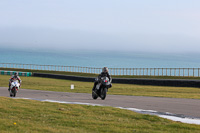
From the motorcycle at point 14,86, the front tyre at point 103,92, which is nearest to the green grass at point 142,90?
the front tyre at point 103,92

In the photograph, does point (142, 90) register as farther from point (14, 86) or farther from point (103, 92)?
point (14, 86)

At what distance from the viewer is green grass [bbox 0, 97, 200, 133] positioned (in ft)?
31.0

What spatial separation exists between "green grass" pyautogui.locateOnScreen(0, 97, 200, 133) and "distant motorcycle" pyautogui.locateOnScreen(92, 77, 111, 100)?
4229 millimetres

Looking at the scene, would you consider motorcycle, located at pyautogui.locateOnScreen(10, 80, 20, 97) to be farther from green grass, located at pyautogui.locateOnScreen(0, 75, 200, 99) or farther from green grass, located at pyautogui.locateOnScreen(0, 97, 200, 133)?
green grass, located at pyautogui.locateOnScreen(0, 75, 200, 99)

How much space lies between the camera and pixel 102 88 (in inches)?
713

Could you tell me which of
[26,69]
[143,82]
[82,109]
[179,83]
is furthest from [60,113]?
[26,69]

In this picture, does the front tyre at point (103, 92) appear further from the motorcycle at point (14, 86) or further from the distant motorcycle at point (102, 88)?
the motorcycle at point (14, 86)

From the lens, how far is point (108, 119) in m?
11.1

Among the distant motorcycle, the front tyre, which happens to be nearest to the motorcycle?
the distant motorcycle

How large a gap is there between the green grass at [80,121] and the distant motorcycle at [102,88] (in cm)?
423

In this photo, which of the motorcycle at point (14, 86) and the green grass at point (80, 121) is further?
the motorcycle at point (14, 86)

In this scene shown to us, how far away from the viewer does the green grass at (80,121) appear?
9445 mm

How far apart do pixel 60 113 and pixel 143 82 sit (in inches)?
1323

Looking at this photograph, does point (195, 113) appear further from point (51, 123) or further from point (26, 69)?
point (26, 69)
